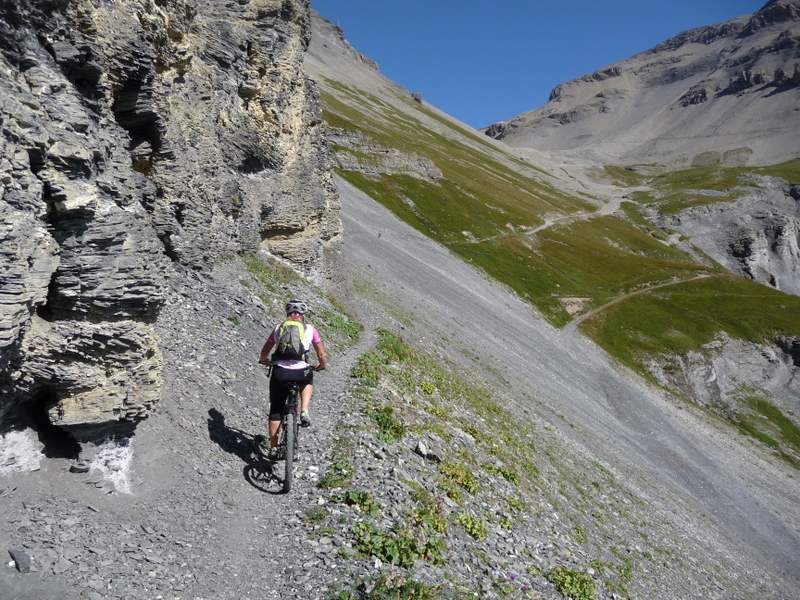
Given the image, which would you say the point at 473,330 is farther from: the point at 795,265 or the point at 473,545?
the point at 795,265

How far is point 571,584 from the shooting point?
1544 centimetres

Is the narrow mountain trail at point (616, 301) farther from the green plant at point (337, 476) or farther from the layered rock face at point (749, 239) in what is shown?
the green plant at point (337, 476)

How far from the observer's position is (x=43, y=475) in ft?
32.9

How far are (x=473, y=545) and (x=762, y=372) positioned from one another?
84.2 meters

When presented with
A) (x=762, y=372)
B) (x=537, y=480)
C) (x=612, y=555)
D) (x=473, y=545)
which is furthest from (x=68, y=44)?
(x=762, y=372)

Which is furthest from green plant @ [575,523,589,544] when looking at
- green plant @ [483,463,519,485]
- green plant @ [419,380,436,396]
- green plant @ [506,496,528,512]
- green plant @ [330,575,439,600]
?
green plant @ [330,575,439,600]

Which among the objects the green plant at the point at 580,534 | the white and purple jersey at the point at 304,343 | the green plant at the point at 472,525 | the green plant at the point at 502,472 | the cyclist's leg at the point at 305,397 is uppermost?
the white and purple jersey at the point at 304,343

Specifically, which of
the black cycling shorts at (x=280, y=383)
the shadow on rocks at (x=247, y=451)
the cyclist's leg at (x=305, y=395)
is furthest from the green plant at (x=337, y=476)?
the black cycling shorts at (x=280, y=383)

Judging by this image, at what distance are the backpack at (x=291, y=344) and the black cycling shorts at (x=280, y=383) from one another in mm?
314

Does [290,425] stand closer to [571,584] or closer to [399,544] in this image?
[399,544]

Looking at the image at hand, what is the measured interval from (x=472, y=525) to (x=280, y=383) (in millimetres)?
6731

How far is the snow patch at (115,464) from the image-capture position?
1080 cm

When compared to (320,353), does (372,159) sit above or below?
above

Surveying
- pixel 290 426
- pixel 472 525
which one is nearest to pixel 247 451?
pixel 290 426
